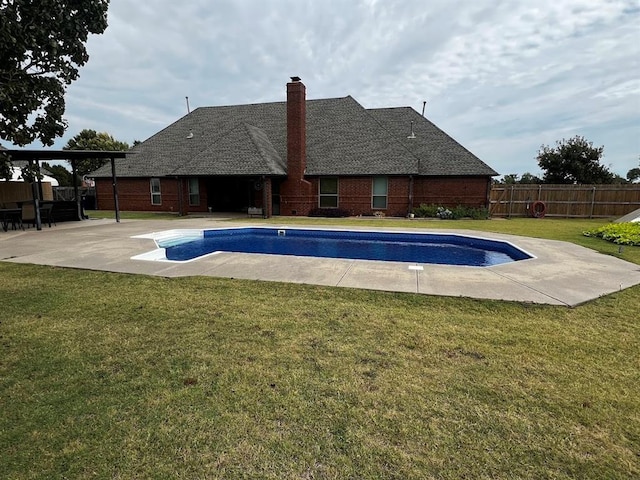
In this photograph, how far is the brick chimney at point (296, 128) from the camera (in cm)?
1889

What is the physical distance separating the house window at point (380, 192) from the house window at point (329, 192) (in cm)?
233

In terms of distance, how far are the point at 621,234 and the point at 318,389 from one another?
1246 cm

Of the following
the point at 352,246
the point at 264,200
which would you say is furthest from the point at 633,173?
the point at 352,246

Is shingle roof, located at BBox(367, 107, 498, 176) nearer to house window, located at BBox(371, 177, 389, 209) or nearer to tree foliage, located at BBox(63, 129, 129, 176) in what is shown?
house window, located at BBox(371, 177, 389, 209)

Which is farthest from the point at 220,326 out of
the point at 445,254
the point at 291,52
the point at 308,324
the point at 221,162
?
the point at 291,52

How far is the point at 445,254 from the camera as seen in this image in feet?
34.2

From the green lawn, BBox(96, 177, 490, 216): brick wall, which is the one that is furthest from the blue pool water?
BBox(96, 177, 490, 216): brick wall

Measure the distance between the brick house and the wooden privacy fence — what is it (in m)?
2.21

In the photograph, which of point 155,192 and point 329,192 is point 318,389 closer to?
point 329,192

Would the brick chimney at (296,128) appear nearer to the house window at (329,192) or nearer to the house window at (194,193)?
the house window at (329,192)

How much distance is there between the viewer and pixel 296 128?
19078 millimetres

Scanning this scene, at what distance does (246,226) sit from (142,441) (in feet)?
41.4

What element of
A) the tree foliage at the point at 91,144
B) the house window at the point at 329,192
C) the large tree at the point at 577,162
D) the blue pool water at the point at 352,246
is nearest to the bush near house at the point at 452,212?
the house window at the point at 329,192

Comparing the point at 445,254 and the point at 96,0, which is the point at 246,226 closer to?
the point at 445,254
